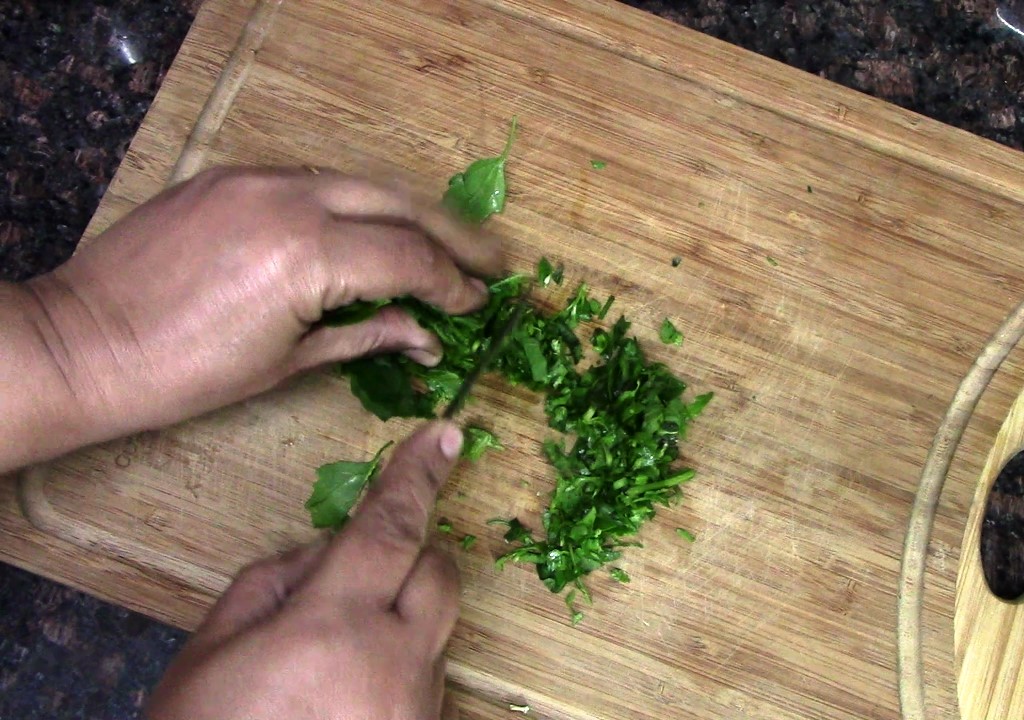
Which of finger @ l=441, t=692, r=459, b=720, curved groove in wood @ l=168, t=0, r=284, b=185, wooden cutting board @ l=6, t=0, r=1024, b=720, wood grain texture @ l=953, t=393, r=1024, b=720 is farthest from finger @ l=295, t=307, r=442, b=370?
wood grain texture @ l=953, t=393, r=1024, b=720

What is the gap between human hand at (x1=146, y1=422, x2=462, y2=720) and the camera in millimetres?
1233

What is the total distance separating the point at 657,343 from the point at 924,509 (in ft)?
1.95

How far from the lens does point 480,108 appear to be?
1.68m

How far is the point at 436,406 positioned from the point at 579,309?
1.08ft

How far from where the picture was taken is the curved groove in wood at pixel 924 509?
1579 millimetres

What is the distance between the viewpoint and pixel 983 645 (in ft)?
5.16

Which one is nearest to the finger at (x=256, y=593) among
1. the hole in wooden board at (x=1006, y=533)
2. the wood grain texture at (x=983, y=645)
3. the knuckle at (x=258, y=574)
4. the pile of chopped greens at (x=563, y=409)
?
the knuckle at (x=258, y=574)

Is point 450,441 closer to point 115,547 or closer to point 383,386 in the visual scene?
point 383,386

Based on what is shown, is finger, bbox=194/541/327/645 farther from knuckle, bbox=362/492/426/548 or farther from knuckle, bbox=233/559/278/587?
knuckle, bbox=362/492/426/548

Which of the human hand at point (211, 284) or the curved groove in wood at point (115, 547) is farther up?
the human hand at point (211, 284)

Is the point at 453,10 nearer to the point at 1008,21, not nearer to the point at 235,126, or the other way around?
the point at 235,126

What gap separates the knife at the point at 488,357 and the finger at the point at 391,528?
84 millimetres

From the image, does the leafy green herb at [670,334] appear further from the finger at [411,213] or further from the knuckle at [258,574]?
the knuckle at [258,574]

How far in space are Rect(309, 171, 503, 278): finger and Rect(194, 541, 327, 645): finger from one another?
0.56 meters
